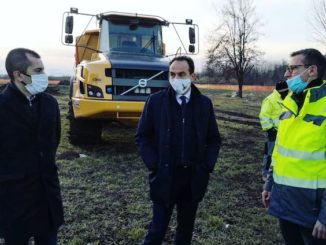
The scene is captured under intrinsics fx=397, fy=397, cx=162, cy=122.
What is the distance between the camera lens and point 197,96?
3465 millimetres

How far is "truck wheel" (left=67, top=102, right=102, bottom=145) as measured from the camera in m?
8.90

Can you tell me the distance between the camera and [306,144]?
8.70 ft

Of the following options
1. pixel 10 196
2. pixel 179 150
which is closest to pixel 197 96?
pixel 179 150

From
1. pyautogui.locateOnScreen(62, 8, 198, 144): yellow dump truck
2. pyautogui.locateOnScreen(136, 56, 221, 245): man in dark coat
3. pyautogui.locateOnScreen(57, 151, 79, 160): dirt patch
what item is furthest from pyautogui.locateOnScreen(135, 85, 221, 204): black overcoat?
pyautogui.locateOnScreen(57, 151, 79, 160): dirt patch

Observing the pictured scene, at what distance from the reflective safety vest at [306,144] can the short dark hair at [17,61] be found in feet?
6.38

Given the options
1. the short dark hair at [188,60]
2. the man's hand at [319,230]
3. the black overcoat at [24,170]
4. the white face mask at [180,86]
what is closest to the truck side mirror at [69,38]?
the short dark hair at [188,60]

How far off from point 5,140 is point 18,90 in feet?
1.24

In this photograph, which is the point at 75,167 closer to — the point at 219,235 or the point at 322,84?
→ the point at 219,235

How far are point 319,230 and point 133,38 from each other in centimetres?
737

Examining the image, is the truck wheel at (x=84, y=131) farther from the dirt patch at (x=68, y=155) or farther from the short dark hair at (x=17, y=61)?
the short dark hair at (x=17, y=61)

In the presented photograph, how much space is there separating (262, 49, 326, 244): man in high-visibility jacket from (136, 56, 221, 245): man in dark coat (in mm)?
685

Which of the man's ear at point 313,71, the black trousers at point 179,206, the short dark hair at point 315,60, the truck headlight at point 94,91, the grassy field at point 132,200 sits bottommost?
the grassy field at point 132,200

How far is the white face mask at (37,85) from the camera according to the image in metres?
2.92

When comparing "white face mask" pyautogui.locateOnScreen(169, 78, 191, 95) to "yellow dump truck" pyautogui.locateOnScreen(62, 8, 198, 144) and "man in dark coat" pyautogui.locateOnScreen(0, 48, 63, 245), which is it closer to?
"man in dark coat" pyautogui.locateOnScreen(0, 48, 63, 245)
